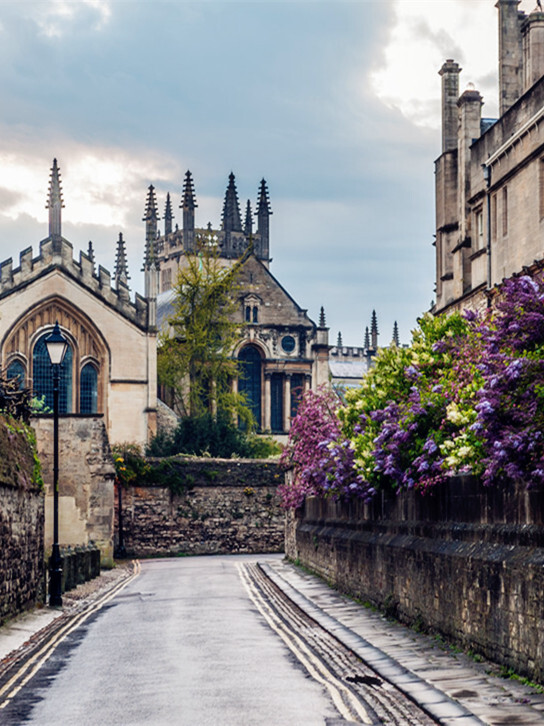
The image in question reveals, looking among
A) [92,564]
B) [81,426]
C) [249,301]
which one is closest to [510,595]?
[92,564]

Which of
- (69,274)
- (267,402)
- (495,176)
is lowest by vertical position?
(267,402)

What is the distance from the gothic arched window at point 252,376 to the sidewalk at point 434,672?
61.6 metres

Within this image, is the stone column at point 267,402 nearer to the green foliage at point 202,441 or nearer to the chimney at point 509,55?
the green foliage at point 202,441

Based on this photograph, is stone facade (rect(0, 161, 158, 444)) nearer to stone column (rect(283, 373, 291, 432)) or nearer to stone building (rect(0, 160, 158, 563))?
stone building (rect(0, 160, 158, 563))

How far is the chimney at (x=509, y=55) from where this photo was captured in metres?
35.4

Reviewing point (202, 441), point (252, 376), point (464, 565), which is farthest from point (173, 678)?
point (252, 376)

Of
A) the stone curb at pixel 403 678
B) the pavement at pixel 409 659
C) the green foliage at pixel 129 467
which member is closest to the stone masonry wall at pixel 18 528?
the pavement at pixel 409 659

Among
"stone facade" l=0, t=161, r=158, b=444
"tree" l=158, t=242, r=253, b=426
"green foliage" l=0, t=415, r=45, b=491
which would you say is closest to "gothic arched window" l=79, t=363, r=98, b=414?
"stone facade" l=0, t=161, r=158, b=444

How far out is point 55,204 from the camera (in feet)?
217

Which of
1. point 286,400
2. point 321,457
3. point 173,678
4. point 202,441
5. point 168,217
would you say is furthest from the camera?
point 168,217

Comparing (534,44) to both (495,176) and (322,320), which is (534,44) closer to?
(495,176)

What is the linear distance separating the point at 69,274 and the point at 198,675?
172 feet

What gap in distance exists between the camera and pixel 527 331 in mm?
12969

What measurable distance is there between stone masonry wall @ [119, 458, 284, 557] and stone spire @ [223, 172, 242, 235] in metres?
Answer: 70.9
